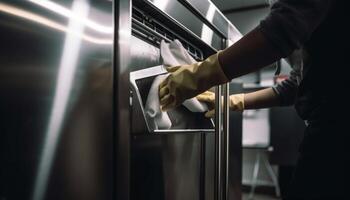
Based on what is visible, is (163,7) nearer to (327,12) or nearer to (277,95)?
(327,12)

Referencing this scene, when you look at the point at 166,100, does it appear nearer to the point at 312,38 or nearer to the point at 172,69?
the point at 172,69

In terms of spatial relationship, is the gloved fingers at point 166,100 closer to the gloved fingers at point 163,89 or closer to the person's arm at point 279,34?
the gloved fingers at point 163,89

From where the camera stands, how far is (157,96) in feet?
2.62

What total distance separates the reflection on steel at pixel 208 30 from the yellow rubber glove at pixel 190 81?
360mm

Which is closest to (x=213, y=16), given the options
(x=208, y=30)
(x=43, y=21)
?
(x=208, y=30)

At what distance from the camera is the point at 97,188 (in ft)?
1.95

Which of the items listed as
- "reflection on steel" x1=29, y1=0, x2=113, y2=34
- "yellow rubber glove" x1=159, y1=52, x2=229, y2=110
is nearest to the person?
"yellow rubber glove" x1=159, y1=52, x2=229, y2=110

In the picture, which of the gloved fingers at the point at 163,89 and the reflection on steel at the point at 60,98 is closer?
the reflection on steel at the point at 60,98

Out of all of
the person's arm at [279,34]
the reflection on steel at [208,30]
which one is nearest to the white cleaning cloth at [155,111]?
the person's arm at [279,34]

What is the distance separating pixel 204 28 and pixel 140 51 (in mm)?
305

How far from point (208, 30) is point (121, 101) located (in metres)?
0.63

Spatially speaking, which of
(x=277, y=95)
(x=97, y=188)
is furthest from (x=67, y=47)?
(x=277, y=95)

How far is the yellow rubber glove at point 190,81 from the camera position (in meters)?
0.71

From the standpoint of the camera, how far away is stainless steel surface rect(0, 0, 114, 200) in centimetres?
45
